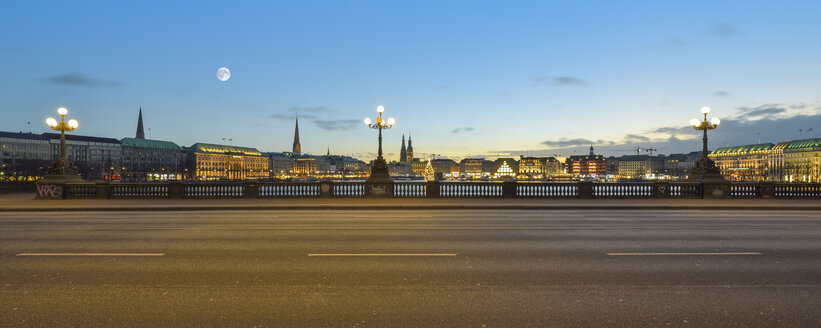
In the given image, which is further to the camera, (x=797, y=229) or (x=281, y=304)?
(x=797, y=229)

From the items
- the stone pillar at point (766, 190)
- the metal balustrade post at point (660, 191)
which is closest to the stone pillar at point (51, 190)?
the metal balustrade post at point (660, 191)

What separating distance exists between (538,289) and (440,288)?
134cm

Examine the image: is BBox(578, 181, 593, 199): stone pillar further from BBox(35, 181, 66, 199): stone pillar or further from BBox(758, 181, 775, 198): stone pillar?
BBox(35, 181, 66, 199): stone pillar

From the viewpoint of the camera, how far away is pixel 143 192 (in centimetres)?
2628

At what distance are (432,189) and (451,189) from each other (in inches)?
45.7

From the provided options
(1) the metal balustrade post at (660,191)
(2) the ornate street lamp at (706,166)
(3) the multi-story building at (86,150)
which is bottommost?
(1) the metal balustrade post at (660,191)

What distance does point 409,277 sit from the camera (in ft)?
24.3

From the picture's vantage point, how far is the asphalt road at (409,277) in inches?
220

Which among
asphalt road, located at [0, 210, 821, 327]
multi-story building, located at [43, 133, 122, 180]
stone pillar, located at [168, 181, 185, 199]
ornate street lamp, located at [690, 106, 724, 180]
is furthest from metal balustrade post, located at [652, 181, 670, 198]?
multi-story building, located at [43, 133, 122, 180]

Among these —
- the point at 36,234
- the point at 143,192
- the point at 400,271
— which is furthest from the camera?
the point at 143,192

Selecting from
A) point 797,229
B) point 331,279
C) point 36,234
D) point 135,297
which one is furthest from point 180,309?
point 797,229

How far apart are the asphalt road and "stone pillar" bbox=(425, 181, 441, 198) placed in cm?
1266

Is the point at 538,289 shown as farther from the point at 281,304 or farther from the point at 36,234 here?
the point at 36,234

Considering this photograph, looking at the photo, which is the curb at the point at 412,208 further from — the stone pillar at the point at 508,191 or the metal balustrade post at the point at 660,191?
the metal balustrade post at the point at 660,191
